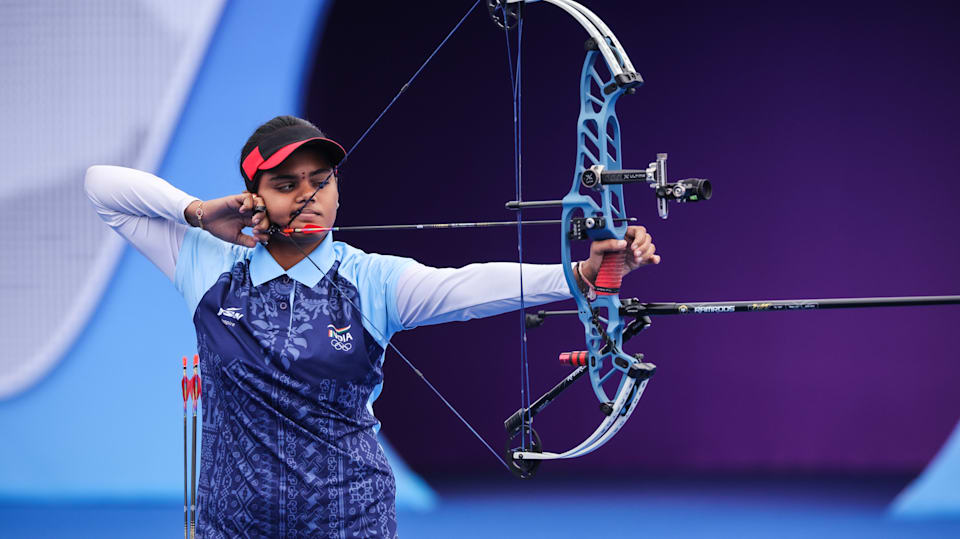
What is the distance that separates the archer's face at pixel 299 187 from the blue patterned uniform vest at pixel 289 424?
0.52 feet

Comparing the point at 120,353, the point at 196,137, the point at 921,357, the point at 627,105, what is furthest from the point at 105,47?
the point at 921,357

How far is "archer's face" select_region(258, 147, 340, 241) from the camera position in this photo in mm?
1826

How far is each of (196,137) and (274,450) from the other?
3234 millimetres

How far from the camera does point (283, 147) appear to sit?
→ 5.95 feet

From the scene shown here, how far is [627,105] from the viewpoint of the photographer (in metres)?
4.77

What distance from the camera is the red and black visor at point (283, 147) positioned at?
1808 mm

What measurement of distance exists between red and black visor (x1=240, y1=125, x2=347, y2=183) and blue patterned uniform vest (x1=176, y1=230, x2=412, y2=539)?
25 centimetres

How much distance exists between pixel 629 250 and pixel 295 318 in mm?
601

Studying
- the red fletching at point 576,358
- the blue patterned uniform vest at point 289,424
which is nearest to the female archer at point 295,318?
the blue patterned uniform vest at point 289,424

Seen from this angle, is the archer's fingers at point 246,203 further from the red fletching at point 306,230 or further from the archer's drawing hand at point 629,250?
the archer's drawing hand at point 629,250

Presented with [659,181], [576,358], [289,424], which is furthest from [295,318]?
[659,181]

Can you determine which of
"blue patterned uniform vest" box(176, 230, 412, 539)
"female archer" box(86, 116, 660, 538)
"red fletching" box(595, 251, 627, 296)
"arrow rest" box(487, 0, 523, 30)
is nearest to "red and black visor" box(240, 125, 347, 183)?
"female archer" box(86, 116, 660, 538)

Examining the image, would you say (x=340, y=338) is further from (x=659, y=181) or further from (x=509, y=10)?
(x=509, y=10)

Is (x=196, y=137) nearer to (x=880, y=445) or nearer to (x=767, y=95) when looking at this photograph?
(x=767, y=95)
